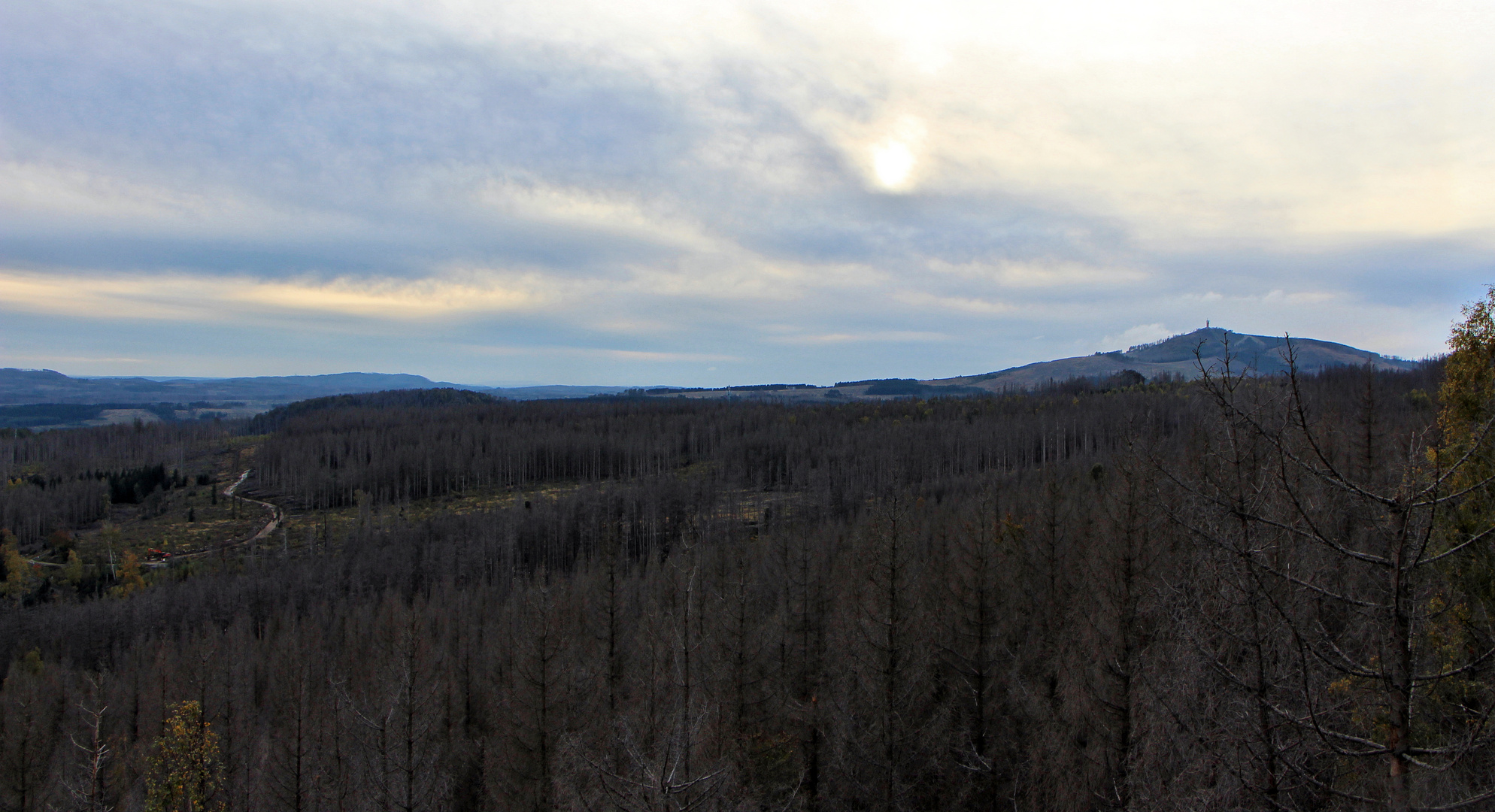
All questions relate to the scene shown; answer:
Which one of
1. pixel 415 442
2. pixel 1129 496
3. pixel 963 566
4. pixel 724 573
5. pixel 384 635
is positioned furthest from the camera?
pixel 415 442

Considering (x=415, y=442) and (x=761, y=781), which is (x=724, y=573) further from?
(x=415, y=442)

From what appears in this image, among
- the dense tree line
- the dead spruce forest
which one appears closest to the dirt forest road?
the dense tree line

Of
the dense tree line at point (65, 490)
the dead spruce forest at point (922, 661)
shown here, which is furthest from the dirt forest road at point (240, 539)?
the dead spruce forest at point (922, 661)

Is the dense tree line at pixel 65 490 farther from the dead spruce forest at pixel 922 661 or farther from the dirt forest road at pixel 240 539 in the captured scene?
the dead spruce forest at pixel 922 661

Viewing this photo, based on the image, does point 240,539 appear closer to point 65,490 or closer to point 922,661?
point 65,490

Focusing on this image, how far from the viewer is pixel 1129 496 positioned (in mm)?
23453

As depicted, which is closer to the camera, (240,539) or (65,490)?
(240,539)

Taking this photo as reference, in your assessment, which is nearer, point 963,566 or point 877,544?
point 877,544

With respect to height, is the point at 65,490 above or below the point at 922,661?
below

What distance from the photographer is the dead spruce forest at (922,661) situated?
7.93 m

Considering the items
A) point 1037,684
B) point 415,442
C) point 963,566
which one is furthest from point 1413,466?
point 415,442

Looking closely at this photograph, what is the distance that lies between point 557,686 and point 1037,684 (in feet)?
67.3

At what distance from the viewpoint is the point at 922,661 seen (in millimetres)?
27859

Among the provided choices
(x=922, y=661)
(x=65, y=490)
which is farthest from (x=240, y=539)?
A: (x=922, y=661)
